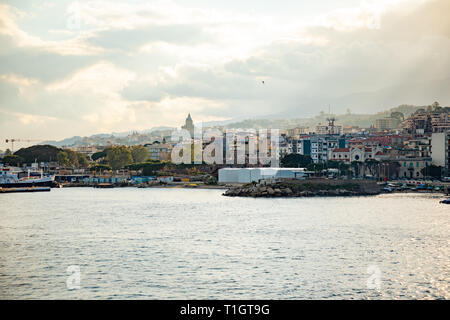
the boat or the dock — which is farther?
the boat

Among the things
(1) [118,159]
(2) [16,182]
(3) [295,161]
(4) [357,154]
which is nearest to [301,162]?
(3) [295,161]

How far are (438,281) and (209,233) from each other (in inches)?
383

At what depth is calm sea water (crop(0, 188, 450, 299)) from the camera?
12.2 metres

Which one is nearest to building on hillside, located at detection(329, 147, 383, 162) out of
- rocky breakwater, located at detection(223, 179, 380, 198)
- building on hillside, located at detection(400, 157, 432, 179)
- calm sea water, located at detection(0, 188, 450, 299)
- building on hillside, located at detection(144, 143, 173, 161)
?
building on hillside, located at detection(400, 157, 432, 179)

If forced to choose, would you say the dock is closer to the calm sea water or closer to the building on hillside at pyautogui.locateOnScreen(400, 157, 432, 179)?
the calm sea water

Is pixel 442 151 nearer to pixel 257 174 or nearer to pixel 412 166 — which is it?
pixel 412 166

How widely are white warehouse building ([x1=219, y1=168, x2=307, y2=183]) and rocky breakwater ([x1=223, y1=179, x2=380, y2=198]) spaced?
284cm

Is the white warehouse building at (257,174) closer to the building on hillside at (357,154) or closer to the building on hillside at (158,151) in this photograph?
the building on hillside at (357,154)

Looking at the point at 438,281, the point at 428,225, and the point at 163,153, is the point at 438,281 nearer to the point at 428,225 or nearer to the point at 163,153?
the point at 428,225

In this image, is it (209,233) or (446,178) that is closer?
(209,233)

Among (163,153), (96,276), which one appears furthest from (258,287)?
(163,153)

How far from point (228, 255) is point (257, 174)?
1486 inches

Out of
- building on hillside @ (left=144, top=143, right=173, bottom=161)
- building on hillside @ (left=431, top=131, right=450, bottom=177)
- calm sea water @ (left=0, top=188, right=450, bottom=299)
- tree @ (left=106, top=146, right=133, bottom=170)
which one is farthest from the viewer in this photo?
building on hillside @ (left=144, top=143, right=173, bottom=161)

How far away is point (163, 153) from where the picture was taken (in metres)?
116
